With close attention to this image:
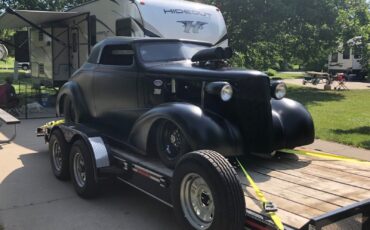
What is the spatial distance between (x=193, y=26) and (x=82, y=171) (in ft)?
20.3

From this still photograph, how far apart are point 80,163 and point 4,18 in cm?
1136

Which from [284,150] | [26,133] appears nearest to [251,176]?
[284,150]

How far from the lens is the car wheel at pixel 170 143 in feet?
15.5

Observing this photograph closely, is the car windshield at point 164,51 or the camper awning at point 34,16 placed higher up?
the camper awning at point 34,16

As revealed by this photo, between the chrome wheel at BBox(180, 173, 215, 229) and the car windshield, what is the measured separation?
2.23m

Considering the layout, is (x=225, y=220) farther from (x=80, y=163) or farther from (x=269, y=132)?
(x=80, y=163)

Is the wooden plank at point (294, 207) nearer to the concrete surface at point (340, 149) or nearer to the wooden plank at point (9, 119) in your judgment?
the concrete surface at point (340, 149)

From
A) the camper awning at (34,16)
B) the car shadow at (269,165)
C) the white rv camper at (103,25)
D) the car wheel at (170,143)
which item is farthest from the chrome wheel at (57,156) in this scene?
the camper awning at (34,16)

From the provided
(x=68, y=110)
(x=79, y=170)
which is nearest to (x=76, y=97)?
(x=68, y=110)

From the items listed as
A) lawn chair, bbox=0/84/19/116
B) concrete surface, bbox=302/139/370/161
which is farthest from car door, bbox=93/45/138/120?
lawn chair, bbox=0/84/19/116

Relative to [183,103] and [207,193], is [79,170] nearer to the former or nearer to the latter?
[183,103]

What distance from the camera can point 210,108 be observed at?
470 cm

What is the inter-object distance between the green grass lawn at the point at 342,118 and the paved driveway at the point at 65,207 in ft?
17.8

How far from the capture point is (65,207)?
548 centimetres
